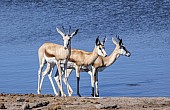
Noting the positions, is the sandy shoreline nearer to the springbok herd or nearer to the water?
the springbok herd

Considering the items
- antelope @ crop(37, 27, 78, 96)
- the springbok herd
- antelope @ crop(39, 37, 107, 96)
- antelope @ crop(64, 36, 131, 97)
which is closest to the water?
antelope @ crop(64, 36, 131, 97)

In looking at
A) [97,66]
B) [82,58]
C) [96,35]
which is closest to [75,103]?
[82,58]

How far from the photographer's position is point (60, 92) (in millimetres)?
17625

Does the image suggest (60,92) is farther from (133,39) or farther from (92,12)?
(92,12)

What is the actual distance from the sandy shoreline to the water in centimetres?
278

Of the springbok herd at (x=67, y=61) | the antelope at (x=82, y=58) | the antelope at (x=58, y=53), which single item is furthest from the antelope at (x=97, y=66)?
the antelope at (x=58, y=53)

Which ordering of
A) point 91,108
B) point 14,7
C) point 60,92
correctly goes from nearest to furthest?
1. point 91,108
2. point 60,92
3. point 14,7

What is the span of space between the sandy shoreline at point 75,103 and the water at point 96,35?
2.78 meters

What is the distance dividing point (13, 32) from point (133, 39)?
6.21m

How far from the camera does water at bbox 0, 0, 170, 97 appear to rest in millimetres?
19141

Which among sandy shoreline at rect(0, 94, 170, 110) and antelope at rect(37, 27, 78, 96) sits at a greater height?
antelope at rect(37, 27, 78, 96)

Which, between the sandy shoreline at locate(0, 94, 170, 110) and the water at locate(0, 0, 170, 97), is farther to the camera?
the water at locate(0, 0, 170, 97)

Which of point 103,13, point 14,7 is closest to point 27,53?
point 103,13

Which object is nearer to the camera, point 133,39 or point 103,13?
point 133,39
